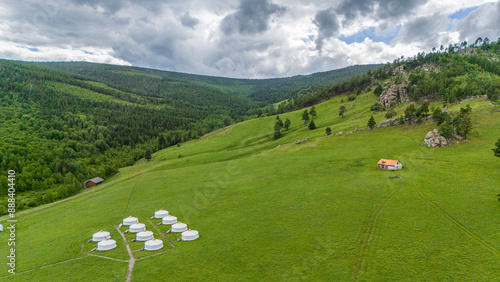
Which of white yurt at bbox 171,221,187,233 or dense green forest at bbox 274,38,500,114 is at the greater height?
dense green forest at bbox 274,38,500,114

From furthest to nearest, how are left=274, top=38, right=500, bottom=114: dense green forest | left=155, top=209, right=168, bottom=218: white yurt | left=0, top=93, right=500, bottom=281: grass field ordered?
left=274, top=38, right=500, bottom=114: dense green forest → left=155, top=209, right=168, bottom=218: white yurt → left=0, top=93, right=500, bottom=281: grass field

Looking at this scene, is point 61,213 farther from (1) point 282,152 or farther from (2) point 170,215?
(1) point 282,152

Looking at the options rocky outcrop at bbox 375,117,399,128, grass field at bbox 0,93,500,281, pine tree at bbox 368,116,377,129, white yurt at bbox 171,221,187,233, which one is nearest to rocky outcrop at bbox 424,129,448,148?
grass field at bbox 0,93,500,281

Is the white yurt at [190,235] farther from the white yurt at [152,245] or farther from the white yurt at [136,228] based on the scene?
the white yurt at [136,228]

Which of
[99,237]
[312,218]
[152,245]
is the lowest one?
[312,218]

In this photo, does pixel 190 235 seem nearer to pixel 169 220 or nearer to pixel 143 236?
pixel 143 236

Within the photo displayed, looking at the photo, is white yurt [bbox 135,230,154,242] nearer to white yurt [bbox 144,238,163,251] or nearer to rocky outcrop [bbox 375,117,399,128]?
white yurt [bbox 144,238,163,251]

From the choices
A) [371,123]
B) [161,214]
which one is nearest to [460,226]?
[161,214]
